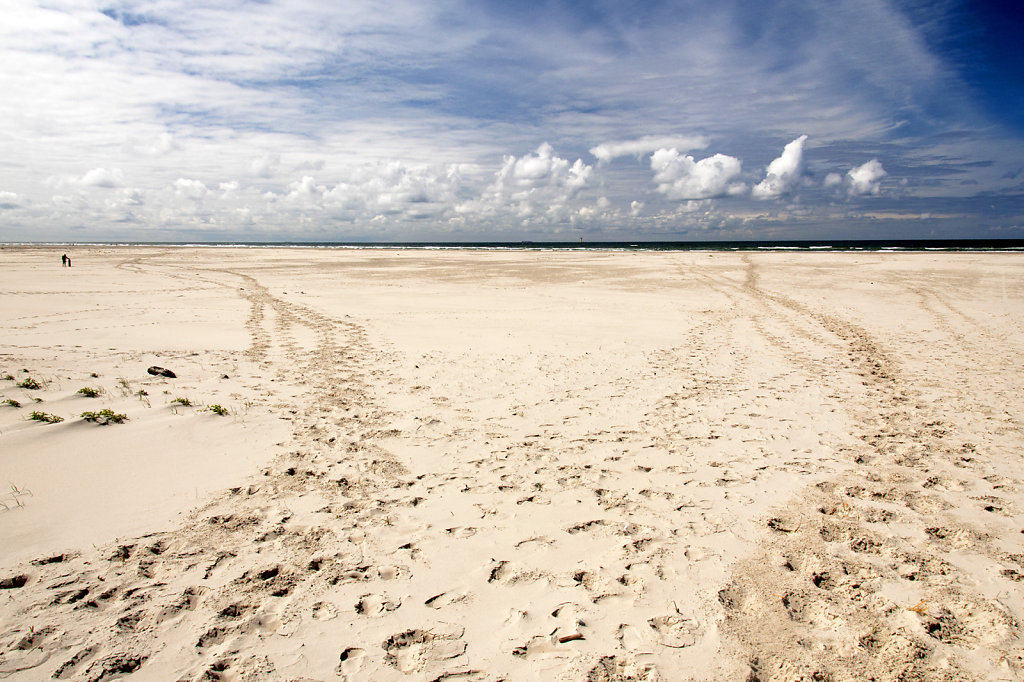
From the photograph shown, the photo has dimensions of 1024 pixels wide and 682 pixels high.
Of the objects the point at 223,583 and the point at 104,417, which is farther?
the point at 104,417

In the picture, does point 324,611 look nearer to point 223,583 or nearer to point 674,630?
point 223,583

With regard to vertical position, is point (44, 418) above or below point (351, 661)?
above

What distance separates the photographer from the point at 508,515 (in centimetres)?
430

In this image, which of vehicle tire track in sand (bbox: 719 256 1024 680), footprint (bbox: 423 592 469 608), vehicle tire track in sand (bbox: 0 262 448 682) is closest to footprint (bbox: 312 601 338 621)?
vehicle tire track in sand (bbox: 0 262 448 682)

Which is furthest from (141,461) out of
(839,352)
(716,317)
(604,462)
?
(716,317)

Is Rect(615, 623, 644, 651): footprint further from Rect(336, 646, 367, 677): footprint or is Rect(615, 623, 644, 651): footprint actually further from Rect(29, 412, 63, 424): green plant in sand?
Rect(29, 412, 63, 424): green plant in sand

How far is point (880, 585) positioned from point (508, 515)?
2781mm

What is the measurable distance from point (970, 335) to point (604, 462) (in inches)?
502

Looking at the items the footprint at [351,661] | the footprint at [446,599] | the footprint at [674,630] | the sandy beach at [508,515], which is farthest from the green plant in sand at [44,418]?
the footprint at [674,630]

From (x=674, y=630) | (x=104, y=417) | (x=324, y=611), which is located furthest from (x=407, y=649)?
(x=104, y=417)

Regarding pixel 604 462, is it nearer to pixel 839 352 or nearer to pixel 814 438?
pixel 814 438

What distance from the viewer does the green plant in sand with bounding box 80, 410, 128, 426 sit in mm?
5863

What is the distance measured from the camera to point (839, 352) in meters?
10.7

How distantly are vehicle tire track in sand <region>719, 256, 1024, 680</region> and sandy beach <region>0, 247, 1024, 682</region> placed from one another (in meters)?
0.02
